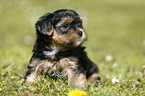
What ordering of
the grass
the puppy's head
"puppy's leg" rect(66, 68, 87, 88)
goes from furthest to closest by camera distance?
the puppy's head, "puppy's leg" rect(66, 68, 87, 88), the grass

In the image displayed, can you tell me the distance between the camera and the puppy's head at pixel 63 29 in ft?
12.8

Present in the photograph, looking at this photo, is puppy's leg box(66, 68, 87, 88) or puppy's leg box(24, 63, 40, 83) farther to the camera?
puppy's leg box(24, 63, 40, 83)

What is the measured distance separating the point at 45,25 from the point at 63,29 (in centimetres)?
33

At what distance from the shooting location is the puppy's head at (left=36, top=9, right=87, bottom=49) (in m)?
3.90

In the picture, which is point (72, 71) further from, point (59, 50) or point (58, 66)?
point (59, 50)

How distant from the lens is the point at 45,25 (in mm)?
3947

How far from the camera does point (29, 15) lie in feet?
43.4

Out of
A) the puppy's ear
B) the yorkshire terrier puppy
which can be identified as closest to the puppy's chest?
the yorkshire terrier puppy

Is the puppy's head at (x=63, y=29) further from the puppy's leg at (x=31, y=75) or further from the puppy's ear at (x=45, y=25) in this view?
the puppy's leg at (x=31, y=75)

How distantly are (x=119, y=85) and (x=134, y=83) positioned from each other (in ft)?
1.28

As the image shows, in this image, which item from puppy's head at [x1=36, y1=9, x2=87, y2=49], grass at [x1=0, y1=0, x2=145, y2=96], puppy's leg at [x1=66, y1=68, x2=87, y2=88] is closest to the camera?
grass at [x1=0, y1=0, x2=145, y2=96]

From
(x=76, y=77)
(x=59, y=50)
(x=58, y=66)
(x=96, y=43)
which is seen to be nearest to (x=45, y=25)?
(x=59, y=50)

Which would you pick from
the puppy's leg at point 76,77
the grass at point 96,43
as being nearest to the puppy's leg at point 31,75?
the grass at point 96,43

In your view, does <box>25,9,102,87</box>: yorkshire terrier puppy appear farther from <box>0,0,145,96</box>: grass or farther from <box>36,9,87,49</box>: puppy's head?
<box>0,0,145,96</box>: grass
